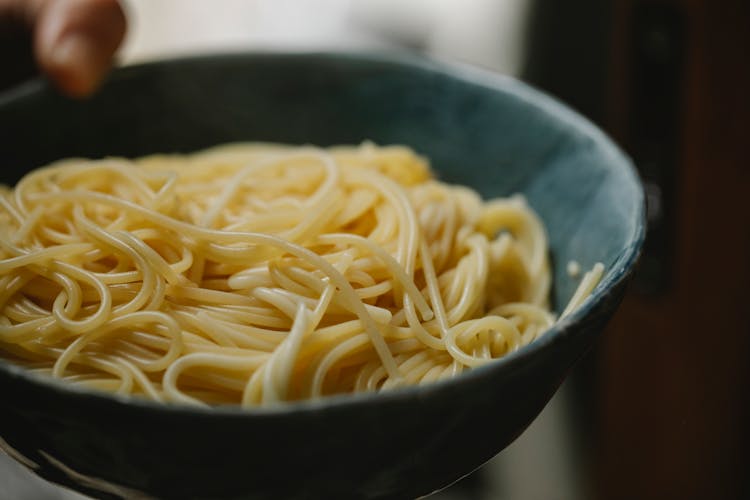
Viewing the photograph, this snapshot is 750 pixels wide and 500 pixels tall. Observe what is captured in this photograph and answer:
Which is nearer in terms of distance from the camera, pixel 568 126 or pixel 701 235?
pixel 568 126

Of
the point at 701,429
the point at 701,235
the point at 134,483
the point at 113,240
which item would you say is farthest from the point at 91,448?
the point at 701,429

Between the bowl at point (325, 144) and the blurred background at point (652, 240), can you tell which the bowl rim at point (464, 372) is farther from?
the blurred background at point (652, 240)

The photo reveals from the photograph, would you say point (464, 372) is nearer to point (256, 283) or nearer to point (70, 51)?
point (256, 283)

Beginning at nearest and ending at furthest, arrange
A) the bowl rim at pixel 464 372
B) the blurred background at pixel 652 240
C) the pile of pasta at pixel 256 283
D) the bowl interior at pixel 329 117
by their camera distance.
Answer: the bowl rim at pixel 464 372
the pile of pasta at pixel 256 283
the bowl interior at pixel 329 117
the blurred background at pixel 652 240

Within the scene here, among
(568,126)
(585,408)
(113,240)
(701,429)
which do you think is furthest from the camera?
(585,408)

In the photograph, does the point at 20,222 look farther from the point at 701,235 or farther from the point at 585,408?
the point at 585,408

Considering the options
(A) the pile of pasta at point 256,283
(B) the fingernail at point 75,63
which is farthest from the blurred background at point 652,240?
(A) the pile of pasta at point 256,283

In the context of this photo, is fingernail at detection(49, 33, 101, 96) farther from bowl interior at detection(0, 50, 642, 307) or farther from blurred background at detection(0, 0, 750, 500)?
blurred background at detection(0, 0, 750, 500)
